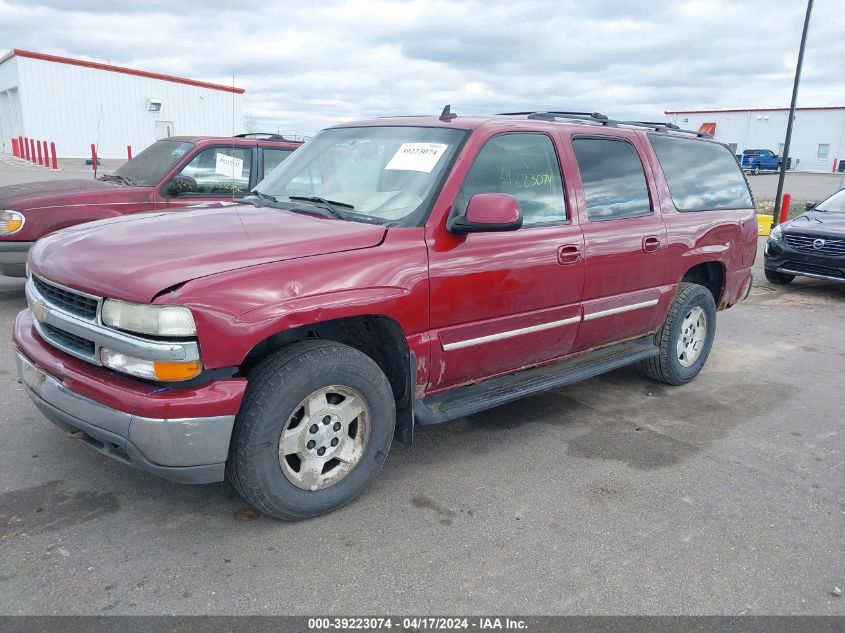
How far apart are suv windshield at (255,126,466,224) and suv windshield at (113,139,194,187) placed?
3.16 meters

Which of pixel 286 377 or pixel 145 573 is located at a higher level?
pixel 286 377

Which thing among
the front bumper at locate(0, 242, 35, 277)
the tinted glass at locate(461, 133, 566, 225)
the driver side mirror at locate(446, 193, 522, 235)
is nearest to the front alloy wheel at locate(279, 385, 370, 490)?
the driver side mirror at locate(446, 193, 522, 235)

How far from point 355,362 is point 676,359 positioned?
120 inches

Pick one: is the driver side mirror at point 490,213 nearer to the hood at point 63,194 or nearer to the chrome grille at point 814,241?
the hood at point 63,194

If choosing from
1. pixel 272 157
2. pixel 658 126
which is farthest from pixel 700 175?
pixel 272 157

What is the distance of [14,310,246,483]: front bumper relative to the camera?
105 inches

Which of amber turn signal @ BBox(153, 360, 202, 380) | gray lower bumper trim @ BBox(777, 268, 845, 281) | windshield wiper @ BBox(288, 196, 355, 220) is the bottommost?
gray lower bumper trim @ BBox(777, 268, 845, 281)

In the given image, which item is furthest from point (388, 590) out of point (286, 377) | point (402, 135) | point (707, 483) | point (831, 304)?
point (831, 304)

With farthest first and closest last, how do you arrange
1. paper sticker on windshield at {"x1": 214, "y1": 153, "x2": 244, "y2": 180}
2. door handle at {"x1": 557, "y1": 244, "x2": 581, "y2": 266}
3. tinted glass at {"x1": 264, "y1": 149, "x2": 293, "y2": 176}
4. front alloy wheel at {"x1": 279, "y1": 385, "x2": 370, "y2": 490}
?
tinted glass at {"x1": 264, "y1": 149, "x2": 293, "y2": 176}
paper sticker on windshield at {"x1": 214, "y1": 153, "x2": 244, "y2": 180}
door handle at {"x1": 557, "y1": 244, "x2": 581, "y2": 266}
front alloy wheel at {"x1": 279, "y1": 385, "x2": 370, "y2": 490}

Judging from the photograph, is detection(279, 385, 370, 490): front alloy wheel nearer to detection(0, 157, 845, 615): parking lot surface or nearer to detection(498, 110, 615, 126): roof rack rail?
detection(0, 157, 845, 615): parking lot surface

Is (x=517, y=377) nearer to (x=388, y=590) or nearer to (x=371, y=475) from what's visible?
(x=371, y=475)

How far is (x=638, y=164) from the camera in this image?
462cm

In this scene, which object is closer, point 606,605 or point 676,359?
point 606,605

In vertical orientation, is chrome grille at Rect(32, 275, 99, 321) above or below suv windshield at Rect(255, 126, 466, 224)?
below
